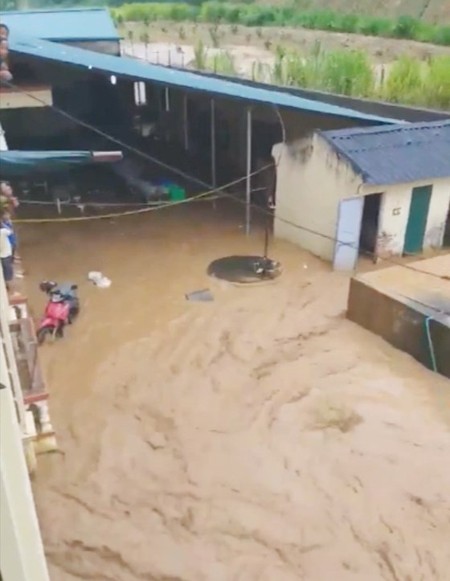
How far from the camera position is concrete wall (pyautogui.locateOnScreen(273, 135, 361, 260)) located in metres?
11.3

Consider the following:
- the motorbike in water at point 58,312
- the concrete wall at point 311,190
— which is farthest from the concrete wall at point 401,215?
the motorbike in water at point 58,312

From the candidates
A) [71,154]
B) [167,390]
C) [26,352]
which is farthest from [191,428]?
[71,154]

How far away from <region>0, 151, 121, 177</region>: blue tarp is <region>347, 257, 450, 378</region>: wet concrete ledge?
18.6ft

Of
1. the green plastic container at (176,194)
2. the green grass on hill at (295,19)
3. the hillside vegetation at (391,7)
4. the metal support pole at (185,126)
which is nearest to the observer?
the green plastic container at (176,194)

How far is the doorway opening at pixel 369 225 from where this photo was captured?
12.0m

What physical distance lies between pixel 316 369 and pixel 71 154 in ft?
17.5

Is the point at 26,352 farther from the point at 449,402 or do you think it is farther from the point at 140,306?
the point at 449,402

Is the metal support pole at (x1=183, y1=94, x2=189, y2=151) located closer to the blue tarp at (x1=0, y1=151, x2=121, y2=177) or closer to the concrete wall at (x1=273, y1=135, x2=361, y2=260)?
the concrete wall at (x1=273, y1=135, x2=361, y2=260)

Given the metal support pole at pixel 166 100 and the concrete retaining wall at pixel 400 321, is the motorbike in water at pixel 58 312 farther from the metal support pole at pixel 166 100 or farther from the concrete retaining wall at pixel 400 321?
the metal support pole at pixel 166 100

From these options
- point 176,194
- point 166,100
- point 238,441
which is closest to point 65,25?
point 166,100

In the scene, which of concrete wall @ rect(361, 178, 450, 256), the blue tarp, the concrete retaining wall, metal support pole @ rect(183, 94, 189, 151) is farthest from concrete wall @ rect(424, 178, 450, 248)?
the blue tarp

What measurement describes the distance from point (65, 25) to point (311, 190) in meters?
10.6

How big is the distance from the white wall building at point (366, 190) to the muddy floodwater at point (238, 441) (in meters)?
0.96

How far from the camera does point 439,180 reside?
1172 centimetres
